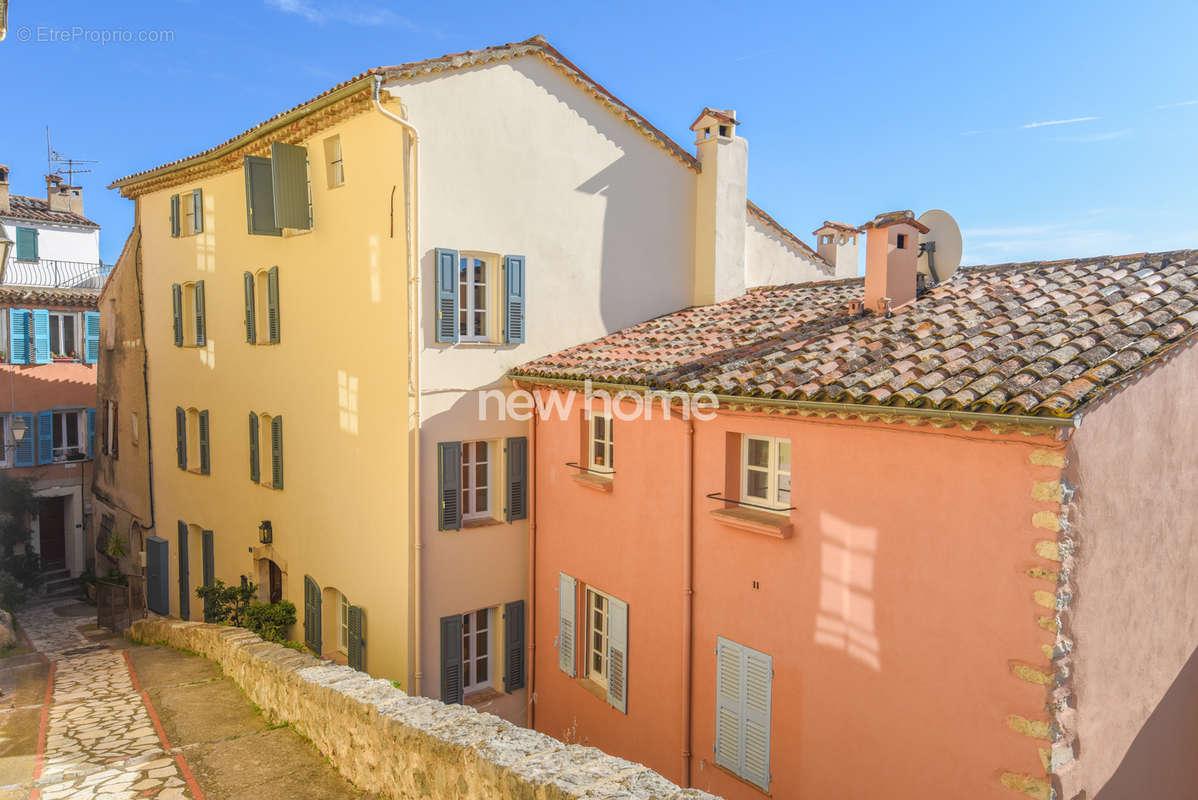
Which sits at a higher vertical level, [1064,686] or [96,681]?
[1064,686]

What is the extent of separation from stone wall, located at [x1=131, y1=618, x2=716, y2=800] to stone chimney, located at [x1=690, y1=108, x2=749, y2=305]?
911cm

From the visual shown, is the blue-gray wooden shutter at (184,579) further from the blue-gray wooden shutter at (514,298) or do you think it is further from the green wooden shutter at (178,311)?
the blue-gray wooden shutter at (514,298)

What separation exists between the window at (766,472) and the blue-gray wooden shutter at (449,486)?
4401 mm

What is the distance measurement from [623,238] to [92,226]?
22.5 m

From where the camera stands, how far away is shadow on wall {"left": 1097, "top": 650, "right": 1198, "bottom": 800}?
7223 mm

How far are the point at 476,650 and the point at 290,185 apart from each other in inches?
312

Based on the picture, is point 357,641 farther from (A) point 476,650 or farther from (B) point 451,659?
(A) point 476,650

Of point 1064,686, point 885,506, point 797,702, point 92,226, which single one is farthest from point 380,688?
point 92,226

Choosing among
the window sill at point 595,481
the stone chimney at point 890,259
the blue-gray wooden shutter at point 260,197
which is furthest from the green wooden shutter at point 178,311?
the stone chimney at point 890,259

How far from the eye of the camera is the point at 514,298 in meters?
11.9

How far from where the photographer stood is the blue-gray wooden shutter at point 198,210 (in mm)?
16641

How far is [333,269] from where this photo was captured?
12.6 meters

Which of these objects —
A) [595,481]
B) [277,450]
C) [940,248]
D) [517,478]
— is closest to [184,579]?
[277,450]

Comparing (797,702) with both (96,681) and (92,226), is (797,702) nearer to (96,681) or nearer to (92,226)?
(96,681)
